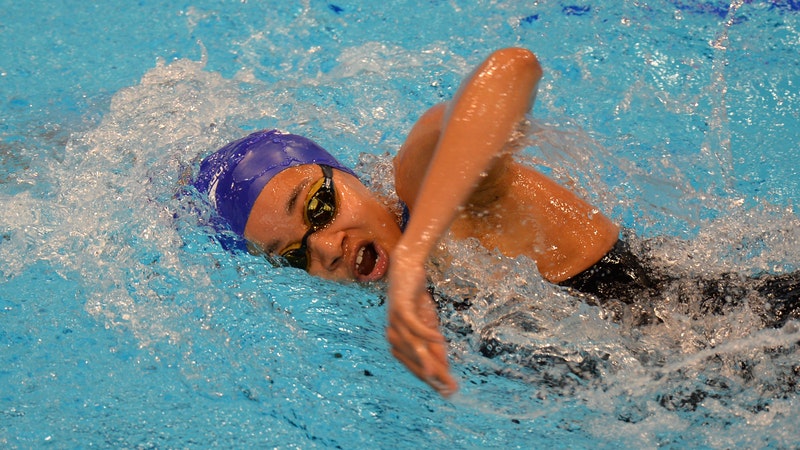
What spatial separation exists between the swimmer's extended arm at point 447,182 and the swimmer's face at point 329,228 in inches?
22.0

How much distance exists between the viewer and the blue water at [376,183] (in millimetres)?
1973

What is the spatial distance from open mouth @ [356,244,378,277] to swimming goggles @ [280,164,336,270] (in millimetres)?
122

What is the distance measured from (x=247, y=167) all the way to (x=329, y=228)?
32 cm

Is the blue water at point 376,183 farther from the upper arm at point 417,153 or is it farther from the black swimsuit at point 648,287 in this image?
the upper arm at point 417,153

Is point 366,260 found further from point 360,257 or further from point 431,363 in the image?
point 431,363

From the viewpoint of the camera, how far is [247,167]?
7.04 feet

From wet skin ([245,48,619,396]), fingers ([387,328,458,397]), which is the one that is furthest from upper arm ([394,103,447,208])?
fingers ([387,328,458,397])

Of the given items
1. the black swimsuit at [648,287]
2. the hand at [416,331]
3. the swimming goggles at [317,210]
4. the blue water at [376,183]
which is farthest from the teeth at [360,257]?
the hand at [416,331]

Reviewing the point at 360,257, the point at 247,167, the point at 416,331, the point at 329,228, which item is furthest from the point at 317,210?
the point at 416,331

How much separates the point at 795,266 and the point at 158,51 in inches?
111

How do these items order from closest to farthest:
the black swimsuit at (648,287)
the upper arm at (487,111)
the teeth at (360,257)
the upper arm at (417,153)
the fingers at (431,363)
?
the fingers at (431,363)
the upper arm at (487,111)
the upper arm at (417,153)
the black swimsuit at (648,287)
the teeth at (360,257)

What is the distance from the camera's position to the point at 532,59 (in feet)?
5.15

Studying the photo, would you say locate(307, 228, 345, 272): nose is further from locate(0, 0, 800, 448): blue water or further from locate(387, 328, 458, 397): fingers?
locate(387, 328, 458, 397): fingers

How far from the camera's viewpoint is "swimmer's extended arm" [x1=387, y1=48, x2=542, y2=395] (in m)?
1.25
